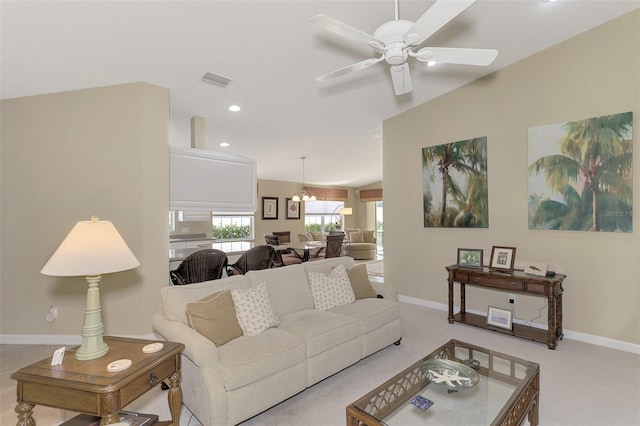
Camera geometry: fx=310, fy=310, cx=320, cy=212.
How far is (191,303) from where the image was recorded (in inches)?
92.0

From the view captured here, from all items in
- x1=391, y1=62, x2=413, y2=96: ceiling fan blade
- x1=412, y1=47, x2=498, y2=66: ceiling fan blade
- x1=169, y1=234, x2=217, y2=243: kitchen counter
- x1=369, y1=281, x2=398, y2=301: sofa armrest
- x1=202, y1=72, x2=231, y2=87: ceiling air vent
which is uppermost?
x1=202, y1=72, x2=231, y2=87: ceiling air vent

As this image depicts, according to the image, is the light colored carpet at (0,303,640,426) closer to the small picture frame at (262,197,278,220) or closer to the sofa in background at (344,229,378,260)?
the sofa in background at (344,229,378,260)

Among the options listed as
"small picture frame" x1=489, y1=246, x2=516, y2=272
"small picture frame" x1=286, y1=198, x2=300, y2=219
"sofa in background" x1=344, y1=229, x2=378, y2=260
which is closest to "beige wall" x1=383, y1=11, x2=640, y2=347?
"small picture frame" x1=489, y1=246, x2=516, y2=272

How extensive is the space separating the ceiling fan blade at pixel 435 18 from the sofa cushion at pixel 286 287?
2.25 m

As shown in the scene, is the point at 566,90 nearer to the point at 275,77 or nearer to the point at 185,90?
the point at 275,77

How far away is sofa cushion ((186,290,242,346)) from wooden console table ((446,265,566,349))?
9.36 feet

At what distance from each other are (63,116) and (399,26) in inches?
144

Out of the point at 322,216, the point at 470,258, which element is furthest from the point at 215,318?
the point at 322,216

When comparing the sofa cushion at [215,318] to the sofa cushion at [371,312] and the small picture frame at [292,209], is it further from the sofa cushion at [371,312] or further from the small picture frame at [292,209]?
the small picture frame at [292,209]

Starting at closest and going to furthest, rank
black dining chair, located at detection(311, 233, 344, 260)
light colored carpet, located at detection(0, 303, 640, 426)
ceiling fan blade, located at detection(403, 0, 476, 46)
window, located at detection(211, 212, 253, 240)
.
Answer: ceiling fan blade, located at detection(403, 0, 476, 46) < light colored carpet, located at detection(0, 303, 640, 426) < black dining chair, located at detection(311, 233, 344, 260) < window, located at detection(211, 212, 253, 240)

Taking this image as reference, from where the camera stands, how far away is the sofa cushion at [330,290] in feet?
10.4

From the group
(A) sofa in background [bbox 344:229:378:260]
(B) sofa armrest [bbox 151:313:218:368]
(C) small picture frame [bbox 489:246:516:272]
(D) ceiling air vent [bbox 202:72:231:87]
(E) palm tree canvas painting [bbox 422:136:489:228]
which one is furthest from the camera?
(A) sofa in background [bbox 344:229:378:260]

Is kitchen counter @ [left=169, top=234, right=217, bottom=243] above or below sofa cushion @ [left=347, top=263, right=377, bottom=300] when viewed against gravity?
above

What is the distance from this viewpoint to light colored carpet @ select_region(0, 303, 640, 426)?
7.14ft
